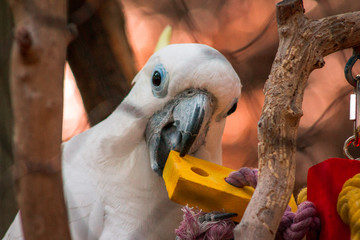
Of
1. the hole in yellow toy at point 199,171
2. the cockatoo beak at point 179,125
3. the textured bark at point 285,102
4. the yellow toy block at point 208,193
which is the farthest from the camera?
the cockatoo beak at point 179,125

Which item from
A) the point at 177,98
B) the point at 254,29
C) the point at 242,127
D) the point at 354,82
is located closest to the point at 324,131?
the point at 242,127

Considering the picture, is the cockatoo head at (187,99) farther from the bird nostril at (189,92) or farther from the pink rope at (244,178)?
the pink rope at (244,178)

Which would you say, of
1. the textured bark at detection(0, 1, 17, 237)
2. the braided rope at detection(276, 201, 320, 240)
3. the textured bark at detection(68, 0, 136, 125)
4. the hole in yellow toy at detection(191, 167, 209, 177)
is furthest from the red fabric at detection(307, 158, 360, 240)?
the textured bark at detection(68, 0, 136, 125)

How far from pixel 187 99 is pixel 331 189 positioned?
65cm

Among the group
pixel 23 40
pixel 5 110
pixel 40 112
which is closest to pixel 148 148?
pixel 5 110

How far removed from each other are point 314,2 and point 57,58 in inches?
72.9

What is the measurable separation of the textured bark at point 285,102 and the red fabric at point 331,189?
5.3 inches

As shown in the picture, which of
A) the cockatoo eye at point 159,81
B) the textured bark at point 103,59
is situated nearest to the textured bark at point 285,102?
the cockatoo eye at point 159,81

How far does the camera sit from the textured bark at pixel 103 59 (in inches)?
95.0

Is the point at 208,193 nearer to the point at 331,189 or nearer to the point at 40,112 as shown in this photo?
the point at 331,189

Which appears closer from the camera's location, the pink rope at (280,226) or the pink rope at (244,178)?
the pink rope at (280,226)

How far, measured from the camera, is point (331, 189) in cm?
117

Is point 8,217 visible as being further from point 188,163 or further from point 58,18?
point 58,18

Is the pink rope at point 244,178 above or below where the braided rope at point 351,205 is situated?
below
